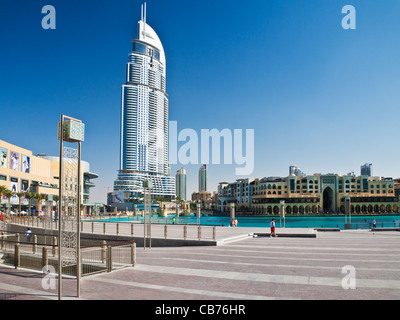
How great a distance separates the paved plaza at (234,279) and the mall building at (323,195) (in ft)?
362

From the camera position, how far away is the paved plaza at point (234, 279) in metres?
8.27

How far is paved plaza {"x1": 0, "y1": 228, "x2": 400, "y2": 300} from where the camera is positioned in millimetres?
8273

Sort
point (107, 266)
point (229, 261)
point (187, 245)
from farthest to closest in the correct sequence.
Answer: point (187, 245) < point (229, 261) < point (107, 266)

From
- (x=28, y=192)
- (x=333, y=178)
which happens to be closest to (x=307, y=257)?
(x=28, y=192)

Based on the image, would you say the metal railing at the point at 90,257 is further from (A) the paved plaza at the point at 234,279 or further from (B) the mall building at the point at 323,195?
(B) the mall building at the point at 323,195

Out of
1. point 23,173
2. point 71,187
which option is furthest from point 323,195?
point 71,187

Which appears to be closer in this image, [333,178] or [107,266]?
[107,266]

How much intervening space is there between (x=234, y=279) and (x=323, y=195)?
426 ft

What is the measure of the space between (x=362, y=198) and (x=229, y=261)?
4970 inches

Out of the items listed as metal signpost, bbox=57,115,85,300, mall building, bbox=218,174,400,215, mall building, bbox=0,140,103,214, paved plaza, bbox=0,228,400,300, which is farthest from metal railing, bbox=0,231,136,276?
mall building, bbox=218,174,400,215

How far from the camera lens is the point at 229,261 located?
13484 millimetres

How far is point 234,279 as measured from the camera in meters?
10.0

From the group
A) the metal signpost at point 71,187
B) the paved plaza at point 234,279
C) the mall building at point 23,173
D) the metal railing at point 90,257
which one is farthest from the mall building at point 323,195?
the metal signpost at point 71,187
